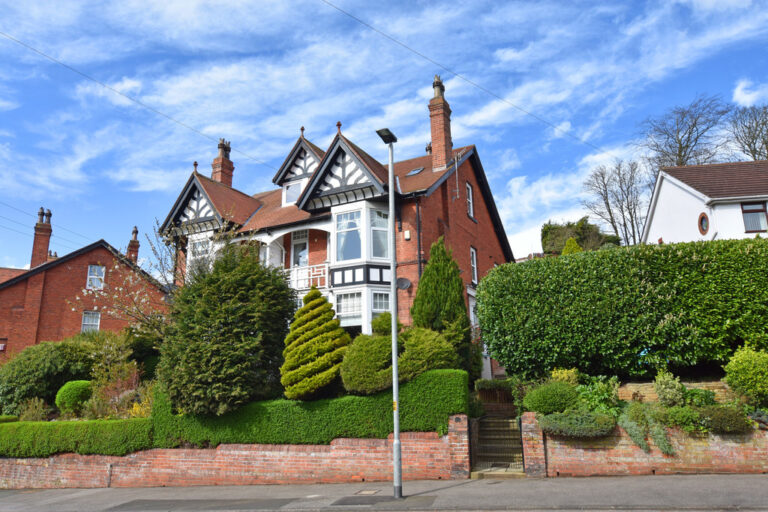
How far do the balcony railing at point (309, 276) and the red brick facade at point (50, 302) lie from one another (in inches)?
313

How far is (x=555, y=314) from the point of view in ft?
43.9

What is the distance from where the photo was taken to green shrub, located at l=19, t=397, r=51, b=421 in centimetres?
1716

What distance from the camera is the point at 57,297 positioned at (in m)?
27.4

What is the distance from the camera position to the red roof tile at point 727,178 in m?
23.3

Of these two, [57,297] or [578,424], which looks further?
[57,297]

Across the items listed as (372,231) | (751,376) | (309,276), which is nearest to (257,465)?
(309,276)

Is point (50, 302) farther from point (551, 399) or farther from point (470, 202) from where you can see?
point (551, 399)

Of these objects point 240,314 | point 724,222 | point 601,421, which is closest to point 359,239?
point 240,314

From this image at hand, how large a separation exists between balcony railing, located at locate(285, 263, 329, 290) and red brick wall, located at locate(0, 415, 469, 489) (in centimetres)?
828

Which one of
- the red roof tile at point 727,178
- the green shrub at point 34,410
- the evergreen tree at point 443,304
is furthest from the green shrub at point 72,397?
the red roof tile at point 727,178

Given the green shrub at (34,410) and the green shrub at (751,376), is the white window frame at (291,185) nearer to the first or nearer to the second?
the green shrub at (34,410)

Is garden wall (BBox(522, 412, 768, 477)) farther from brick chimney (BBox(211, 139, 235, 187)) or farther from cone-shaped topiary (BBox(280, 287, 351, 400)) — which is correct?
brick chimney (BBox(211, 139, 235, 187))

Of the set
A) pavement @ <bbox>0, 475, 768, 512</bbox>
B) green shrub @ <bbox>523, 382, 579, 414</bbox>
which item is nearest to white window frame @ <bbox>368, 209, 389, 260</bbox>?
green shrub @ <bbox>523, 382, 579, 414</bbox>

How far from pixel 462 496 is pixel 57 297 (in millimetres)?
25654
